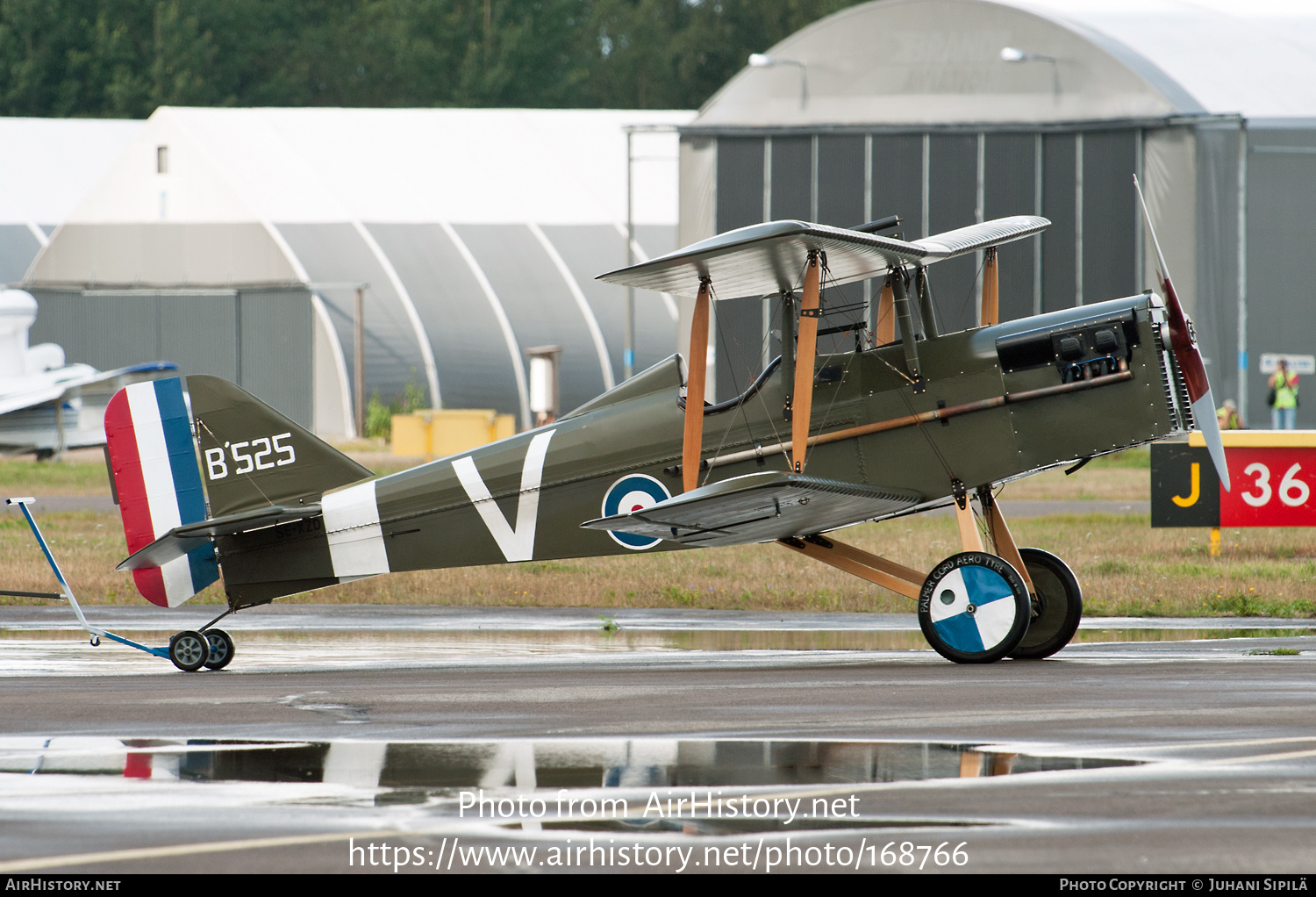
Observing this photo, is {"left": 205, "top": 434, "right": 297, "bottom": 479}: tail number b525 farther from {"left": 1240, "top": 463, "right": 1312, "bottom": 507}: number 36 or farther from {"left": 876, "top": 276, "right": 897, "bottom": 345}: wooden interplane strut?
{"left": 1240, "top": 463, "right": 1312, "bottom": 507}: number 36

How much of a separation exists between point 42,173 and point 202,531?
4392cm

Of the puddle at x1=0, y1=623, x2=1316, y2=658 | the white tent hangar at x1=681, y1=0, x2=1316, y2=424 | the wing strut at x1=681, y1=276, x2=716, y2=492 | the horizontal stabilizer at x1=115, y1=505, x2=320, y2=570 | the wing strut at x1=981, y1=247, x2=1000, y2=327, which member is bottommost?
the puddle at x1=0, y1=623, x2=1316, y2=658

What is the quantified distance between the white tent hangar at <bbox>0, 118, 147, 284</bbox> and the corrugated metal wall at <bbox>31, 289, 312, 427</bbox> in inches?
202

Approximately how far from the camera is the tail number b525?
38.8ft

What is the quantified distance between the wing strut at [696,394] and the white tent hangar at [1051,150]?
64.9ft

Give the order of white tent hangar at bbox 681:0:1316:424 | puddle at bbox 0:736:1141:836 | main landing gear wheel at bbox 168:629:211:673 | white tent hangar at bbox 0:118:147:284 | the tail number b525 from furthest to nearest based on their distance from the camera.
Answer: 1. white tent hangar at bbox 0:118:147:284
2. white tent hangar at bbox 681:0:1316:424
3. the tail number b525
4. main landing gear wheel at bbox 168:629:211:673
5. puddle at bbox 0:736:1141:836

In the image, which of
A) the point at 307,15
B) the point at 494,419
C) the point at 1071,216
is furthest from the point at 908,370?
the point at 307,15

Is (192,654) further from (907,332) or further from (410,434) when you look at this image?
(410,434)

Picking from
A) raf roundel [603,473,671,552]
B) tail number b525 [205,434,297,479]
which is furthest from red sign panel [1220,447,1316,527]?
tail number b525 [205,434,297,479]

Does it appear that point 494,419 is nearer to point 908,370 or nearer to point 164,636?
point 164,636

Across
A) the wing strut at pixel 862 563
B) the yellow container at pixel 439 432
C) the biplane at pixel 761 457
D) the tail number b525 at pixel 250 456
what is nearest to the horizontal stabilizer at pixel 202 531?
the biplane at pixel 761 457

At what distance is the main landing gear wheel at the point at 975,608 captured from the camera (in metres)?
10.6

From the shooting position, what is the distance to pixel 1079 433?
35.7ft
